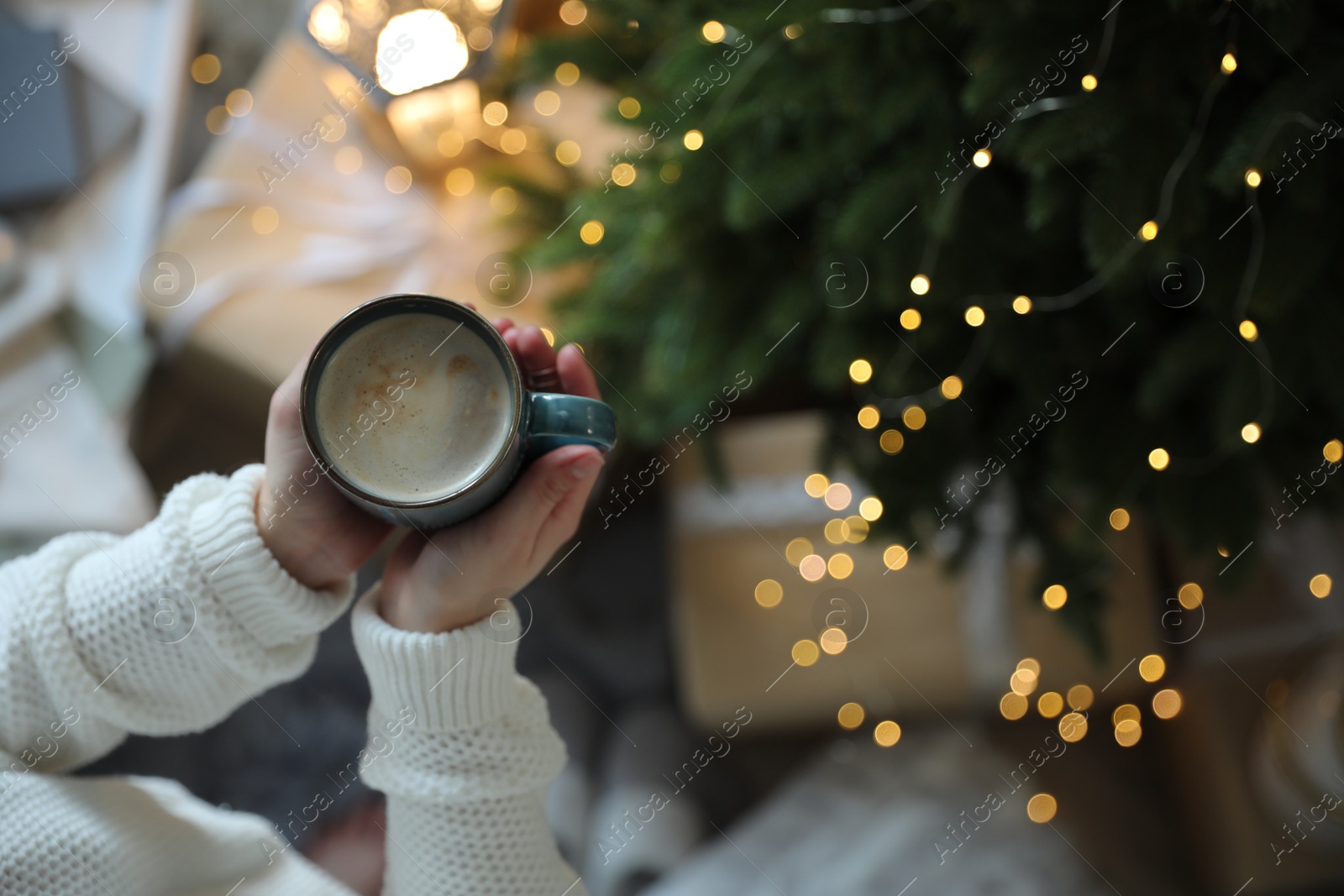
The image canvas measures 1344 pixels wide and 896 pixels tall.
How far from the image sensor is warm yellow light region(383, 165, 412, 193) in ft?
3.63

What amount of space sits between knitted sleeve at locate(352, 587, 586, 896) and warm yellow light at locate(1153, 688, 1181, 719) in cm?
106

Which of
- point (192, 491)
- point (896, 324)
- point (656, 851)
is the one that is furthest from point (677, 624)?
point (192, 491)

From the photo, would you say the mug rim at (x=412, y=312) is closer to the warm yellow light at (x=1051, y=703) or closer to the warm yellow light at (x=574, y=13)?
the warm yellow light at (x=574, y=13)

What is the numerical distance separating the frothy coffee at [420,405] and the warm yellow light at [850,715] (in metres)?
0.94

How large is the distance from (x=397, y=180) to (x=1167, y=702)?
1.31 m

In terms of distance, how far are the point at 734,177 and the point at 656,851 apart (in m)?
0.79

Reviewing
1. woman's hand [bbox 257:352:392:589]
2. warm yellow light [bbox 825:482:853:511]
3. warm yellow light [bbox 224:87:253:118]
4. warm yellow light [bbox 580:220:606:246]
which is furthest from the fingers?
warm yellow light [bbox 224:87:253:118]

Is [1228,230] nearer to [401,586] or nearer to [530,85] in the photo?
[401,586]

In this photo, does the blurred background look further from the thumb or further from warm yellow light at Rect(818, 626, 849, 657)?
the thumb

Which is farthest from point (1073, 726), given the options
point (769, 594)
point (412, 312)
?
point (412, 312)

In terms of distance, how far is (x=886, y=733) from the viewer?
1217 millimetres

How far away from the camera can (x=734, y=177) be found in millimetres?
716

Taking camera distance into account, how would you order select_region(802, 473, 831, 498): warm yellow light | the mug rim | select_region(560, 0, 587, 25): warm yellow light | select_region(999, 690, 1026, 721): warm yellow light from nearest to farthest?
the mug rim < select_region(560, 0, 587, 25): warm yellow light < select_region(802, 473, 831, 498): warm yellow light < select_region(999, 690, 1026, 721): warm yellow light

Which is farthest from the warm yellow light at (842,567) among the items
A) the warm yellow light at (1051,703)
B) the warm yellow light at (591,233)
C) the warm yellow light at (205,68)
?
the warm yellow light at (205,68)
